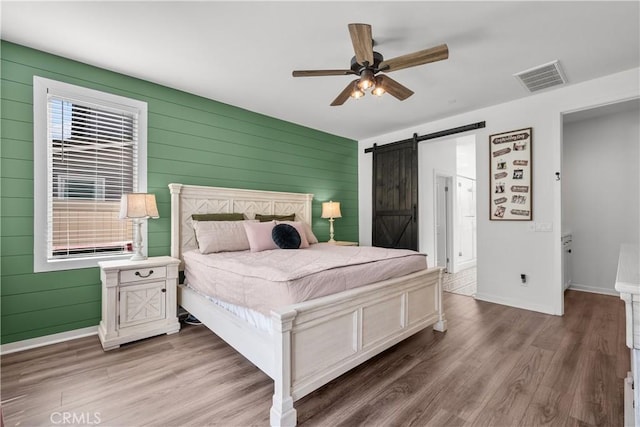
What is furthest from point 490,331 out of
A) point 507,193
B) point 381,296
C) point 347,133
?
point 347,133

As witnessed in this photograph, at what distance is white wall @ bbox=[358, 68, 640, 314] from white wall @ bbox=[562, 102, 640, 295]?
1404 millimetres

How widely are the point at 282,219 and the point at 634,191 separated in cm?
502

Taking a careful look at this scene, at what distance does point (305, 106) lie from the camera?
4055 mm

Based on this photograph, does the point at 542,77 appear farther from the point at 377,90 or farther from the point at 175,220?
the point at 175,220

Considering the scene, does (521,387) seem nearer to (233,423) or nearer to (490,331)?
(490,331)

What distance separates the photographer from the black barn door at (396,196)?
4934mm

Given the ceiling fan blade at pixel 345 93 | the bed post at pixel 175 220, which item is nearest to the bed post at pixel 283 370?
the ceiling fan blade at pixel 345 93

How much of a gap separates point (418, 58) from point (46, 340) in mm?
4016

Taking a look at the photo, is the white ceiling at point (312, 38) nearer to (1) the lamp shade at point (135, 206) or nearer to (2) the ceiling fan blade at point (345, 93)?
(2) the ceiling fan blade at point (345, 93)

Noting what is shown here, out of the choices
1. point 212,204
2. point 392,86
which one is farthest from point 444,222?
point 212,204

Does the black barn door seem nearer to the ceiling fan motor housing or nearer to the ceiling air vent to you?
the ceiling air vent

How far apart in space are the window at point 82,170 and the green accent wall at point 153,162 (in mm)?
74

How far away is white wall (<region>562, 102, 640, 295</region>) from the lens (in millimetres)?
4219

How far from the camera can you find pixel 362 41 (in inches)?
81.4
